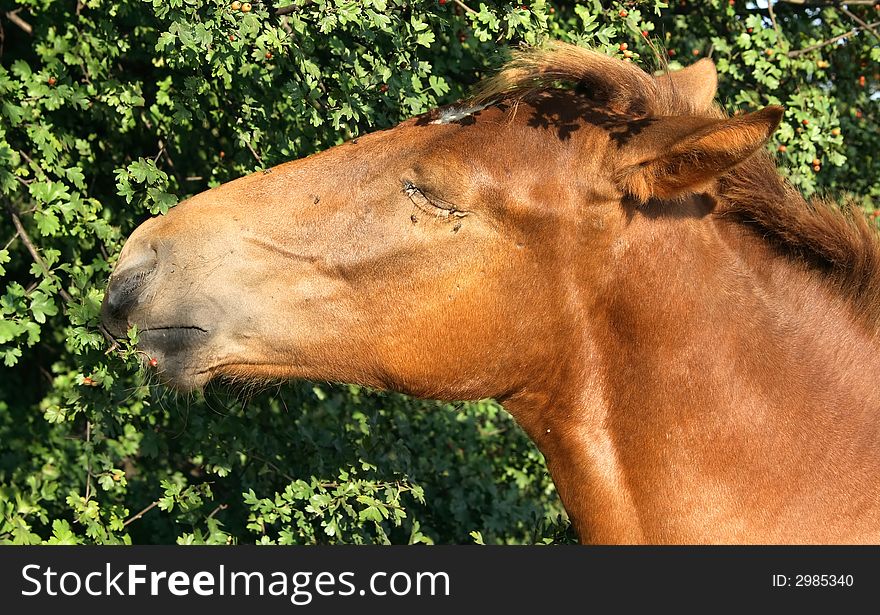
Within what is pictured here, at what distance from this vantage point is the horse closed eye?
3027 millimetres

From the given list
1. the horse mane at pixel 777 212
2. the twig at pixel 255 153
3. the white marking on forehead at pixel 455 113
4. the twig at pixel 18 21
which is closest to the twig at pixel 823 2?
the horse mane at pixel 777 212

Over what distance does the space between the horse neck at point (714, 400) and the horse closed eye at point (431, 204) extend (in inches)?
21.6

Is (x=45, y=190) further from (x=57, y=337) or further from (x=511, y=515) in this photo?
(x=511, y=515)

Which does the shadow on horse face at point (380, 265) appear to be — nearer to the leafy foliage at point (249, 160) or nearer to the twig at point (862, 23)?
the leafy foliage at point (249, 160)

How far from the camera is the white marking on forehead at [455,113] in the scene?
10.5 feet

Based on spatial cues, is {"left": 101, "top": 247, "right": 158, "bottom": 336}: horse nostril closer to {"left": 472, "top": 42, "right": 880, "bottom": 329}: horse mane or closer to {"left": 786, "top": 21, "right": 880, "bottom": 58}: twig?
{"left": 472, "top": 42, "right": 880, "bottom": 329}: horse mane

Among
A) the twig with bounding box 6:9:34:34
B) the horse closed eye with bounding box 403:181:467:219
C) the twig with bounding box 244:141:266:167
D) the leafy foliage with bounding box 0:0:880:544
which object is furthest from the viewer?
the twig with bounding box 6:9:34:34

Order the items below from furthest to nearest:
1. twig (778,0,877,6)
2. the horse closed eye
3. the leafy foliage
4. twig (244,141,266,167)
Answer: twig (778,0,877,6) → twig (244,141,266,167) → the leafy foliage → the horse closed eye

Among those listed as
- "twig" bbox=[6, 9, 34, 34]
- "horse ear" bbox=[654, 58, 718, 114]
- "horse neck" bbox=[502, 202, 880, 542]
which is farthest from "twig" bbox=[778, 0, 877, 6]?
"twig" bbox=[6, 9, 34, 34]

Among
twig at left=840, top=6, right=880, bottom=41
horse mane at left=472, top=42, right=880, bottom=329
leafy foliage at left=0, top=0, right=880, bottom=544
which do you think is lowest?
leafy foliage at left=0, top=0, right=880, bottom=544

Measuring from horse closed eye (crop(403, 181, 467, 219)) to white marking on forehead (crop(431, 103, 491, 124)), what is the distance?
30cm

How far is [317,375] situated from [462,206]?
2.60 ft

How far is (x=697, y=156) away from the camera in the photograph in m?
2.77

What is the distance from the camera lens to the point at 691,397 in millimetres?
2980
